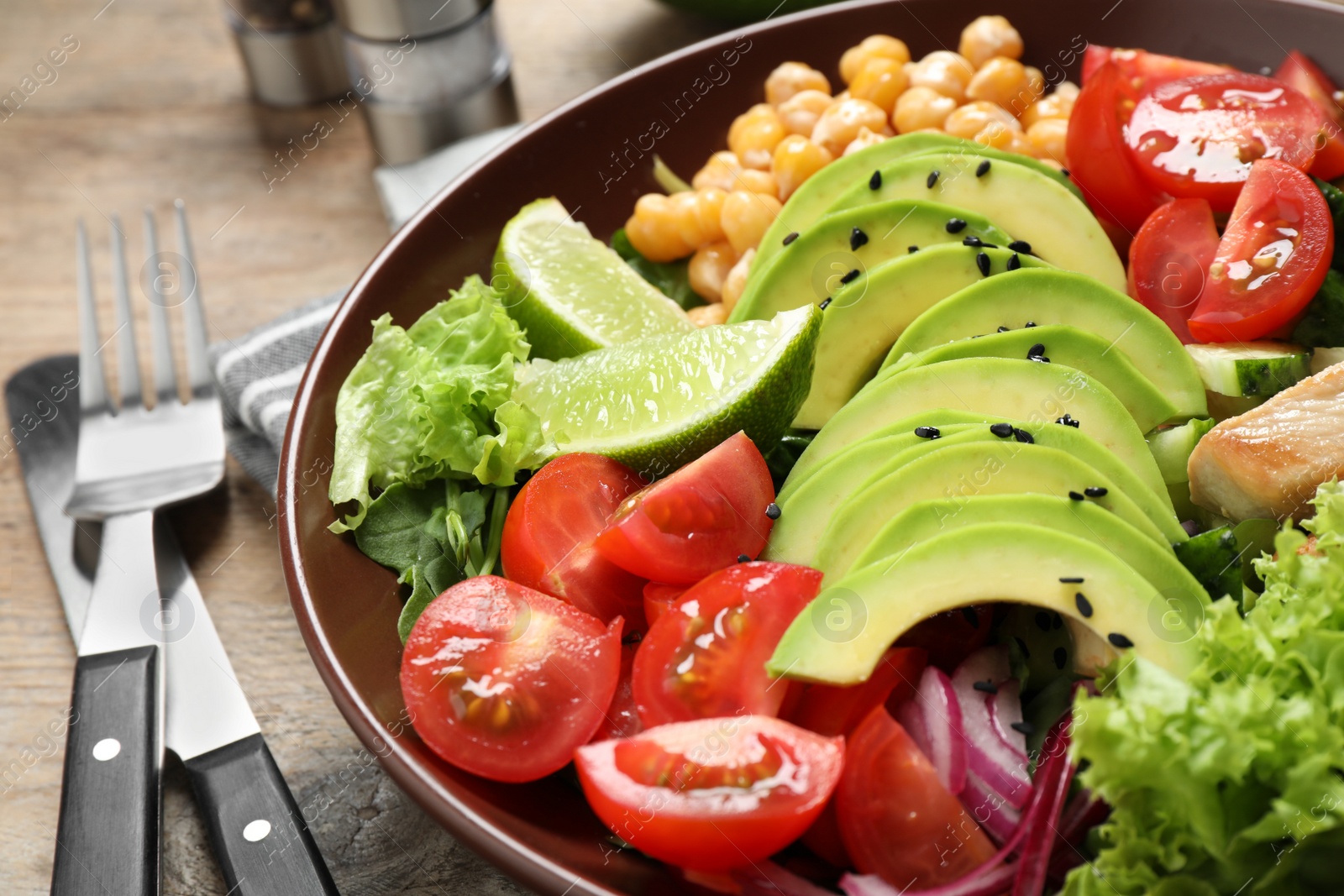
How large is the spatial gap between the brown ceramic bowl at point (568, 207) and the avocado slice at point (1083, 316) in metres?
1.02

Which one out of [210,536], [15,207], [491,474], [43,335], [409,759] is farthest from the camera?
[15,207]

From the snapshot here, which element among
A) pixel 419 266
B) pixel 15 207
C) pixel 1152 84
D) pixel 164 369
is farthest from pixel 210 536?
pixel 1152 84

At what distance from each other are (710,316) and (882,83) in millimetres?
715

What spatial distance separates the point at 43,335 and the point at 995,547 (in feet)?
9.04

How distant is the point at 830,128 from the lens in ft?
8.52

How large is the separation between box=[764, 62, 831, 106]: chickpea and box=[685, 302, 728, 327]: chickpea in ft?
1.99

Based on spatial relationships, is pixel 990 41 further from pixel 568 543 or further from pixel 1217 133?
pixel 568 543

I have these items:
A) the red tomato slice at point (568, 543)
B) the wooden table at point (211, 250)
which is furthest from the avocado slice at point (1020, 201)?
the wooden table at point (211, 250)

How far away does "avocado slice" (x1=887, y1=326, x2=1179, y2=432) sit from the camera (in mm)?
1880

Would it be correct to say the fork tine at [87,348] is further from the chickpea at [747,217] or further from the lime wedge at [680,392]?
the chickpea at [747,217]

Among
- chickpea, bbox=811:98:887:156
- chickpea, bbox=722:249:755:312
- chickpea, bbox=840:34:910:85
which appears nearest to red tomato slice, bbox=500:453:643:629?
chickpea, bbox=722:249:755:312

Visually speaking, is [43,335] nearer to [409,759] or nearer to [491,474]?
[491,474]

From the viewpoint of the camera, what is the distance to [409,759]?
65.1 inches

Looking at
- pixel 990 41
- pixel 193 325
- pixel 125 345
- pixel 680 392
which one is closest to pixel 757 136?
pixel 990 41
